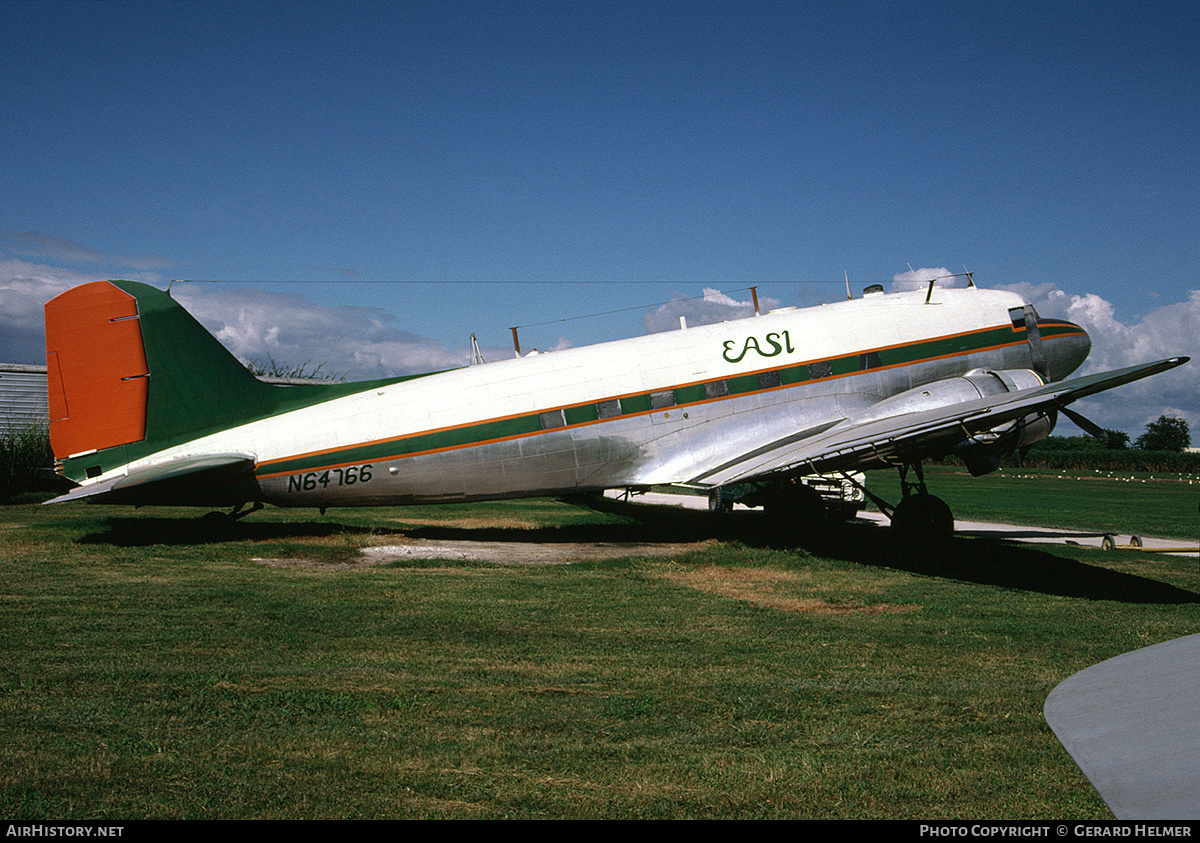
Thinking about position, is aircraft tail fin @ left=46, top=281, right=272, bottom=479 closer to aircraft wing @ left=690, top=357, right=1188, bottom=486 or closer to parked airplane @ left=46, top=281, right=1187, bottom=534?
parked airplane @ left=46, top=281, right=1187, bottom=534

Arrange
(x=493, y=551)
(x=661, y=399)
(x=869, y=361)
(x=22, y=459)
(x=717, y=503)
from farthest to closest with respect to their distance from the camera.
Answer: (x=22, y=459) → (x=717, y=503) → (x=869, y=361) → (x=661, y=399) → (x=493, y=551)

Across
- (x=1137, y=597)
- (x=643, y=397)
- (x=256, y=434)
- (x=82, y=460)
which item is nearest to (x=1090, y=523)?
(x=1137, y=597)

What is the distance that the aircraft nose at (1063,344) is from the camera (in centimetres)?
1567

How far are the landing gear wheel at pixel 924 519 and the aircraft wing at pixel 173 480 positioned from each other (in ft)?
39.7

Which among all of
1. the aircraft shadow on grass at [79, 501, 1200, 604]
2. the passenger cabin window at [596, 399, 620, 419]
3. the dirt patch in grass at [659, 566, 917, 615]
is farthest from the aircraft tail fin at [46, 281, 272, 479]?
the dirt patch in grass at [659, 566, 917, 615]

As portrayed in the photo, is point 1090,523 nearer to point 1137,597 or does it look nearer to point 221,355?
point 1137,597

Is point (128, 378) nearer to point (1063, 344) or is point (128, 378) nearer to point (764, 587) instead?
point (764, 587)

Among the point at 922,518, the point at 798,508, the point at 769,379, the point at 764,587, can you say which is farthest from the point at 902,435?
the point at 798,508

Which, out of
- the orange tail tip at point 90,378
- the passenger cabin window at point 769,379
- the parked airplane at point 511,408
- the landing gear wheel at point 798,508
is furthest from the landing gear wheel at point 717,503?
the orange tail tip at point 90,378

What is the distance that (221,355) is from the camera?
14398mm

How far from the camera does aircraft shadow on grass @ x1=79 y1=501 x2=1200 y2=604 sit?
11203mm

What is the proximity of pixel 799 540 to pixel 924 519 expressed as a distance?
8.01 ft

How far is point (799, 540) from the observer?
15.4 m

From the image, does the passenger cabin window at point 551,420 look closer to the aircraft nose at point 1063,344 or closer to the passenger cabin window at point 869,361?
the passenger cabin window at point 869,361
